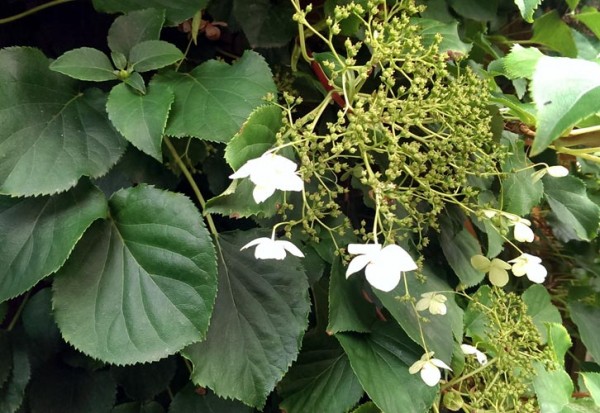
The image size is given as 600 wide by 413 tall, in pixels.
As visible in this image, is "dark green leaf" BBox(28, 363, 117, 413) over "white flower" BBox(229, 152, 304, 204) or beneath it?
beneath

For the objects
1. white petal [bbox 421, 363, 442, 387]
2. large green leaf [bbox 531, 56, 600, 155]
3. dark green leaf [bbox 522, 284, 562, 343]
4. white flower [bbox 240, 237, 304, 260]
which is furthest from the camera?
dark green leaf [bbox 522, 284, 562, 343]

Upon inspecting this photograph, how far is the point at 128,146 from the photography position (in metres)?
0.54

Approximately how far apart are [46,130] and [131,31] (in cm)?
13

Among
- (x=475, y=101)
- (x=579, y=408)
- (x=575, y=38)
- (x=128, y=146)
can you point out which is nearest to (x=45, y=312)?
(x=128, y=146)

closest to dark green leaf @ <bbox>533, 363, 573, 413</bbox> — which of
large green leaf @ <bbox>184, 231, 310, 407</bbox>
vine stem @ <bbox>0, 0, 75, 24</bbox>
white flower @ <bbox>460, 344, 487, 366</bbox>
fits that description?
white flower @ <bbox>460, 344, 487, 366</bbox>

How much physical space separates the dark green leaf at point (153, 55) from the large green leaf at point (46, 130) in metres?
0.06

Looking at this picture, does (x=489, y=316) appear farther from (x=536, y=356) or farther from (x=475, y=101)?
(x=475, y=101)

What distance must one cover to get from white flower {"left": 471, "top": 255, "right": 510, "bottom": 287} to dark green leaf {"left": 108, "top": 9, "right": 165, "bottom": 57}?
440mm

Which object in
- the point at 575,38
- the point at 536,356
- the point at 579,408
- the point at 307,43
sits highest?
the point at 307,43

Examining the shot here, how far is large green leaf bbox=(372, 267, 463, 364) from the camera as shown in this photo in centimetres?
55

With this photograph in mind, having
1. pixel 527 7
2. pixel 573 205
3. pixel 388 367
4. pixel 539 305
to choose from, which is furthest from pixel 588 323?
pixel 527 7

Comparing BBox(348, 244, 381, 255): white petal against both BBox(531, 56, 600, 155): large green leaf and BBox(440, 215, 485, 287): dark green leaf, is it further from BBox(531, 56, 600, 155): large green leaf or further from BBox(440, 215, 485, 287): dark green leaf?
BBox(440, 215, 485, 287): dark green leaf

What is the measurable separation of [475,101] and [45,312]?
1.67 ft

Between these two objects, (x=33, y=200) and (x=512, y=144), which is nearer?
(x=33, y=200)
